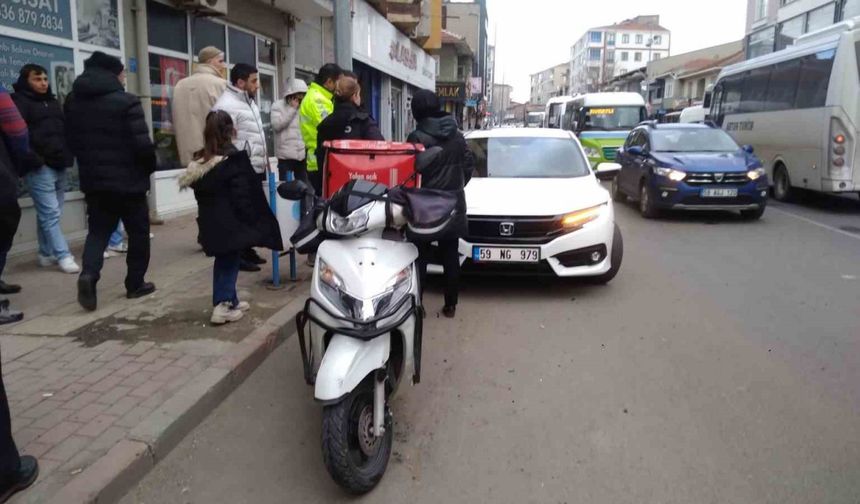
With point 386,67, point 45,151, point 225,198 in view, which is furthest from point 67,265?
point 386,67

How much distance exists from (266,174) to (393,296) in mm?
3200

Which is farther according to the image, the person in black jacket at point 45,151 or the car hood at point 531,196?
the car hood at point 531,196

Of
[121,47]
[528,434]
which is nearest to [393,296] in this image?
[528,434]

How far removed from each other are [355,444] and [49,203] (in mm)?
4754

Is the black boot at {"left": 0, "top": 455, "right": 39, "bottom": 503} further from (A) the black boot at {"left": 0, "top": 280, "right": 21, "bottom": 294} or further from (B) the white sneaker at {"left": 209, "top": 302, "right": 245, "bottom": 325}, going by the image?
(A) the black boot at {"left": 0, "top": 280, "right": 21, "bottom": 294}

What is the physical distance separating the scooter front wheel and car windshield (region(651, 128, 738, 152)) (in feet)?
34.0

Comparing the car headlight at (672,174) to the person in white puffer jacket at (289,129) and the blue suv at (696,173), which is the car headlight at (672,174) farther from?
the person in white puffer jacket at (289,129)

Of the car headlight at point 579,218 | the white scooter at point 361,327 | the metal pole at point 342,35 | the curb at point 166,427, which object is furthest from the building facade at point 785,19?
the white scooter at point 361,327

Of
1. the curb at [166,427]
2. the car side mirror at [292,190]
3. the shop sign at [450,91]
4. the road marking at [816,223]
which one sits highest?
the shop sign at [450,91]

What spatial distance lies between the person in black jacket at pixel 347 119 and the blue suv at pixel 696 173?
288 inches

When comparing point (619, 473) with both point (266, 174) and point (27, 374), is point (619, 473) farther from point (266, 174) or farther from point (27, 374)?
point (266, 174)

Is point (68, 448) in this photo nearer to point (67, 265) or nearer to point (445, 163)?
point (445, 163)

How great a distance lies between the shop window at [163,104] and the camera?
32.5 ft

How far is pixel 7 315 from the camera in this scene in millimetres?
5203
